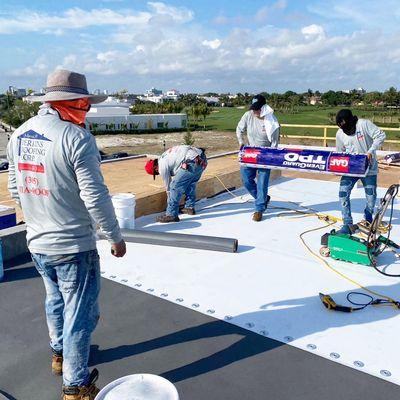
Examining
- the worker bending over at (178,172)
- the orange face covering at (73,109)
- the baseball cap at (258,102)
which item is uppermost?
the baseball cap at (258,102)

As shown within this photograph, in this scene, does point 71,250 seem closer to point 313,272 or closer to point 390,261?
point 313,272

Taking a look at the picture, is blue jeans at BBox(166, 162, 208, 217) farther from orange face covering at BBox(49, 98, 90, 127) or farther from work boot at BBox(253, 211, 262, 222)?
orange face covering at BBox(49, 98, 90, 127)

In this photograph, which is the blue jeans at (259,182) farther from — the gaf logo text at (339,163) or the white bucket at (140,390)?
the white bucket at (140,390)

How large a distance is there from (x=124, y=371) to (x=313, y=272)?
2150 millimetres

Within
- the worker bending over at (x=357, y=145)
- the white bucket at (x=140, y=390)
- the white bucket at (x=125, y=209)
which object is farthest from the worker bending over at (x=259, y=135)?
the white bucket at (x=140, y=390)

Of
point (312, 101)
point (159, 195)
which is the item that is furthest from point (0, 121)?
point (159, 195)

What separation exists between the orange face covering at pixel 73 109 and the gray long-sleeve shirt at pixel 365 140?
365 cm

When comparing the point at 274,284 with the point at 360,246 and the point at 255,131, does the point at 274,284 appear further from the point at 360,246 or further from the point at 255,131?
the point at 255,131

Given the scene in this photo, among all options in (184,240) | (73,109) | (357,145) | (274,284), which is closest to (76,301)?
(73,109)

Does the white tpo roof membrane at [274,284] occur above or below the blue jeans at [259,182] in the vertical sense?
below

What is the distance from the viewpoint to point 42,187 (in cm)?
201

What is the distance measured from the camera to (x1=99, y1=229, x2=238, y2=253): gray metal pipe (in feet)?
14.2

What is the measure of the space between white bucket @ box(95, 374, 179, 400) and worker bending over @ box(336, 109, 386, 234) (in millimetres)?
3429

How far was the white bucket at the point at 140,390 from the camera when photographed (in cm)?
169
